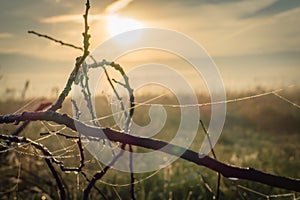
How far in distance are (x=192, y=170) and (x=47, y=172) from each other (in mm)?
1370

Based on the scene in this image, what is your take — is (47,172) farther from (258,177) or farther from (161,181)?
(258,177)

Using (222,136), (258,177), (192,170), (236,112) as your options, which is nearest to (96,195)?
(192,170)

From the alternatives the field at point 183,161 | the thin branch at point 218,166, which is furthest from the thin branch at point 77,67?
the thin branch at point 218,166

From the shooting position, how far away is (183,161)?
4887 mm

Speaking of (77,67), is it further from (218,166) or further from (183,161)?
(183,161)

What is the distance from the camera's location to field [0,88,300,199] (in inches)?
119

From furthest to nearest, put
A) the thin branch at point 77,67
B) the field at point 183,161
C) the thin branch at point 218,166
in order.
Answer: the field at point 183,161
the thin branch at point 77,67
the thin branch at point 218,166

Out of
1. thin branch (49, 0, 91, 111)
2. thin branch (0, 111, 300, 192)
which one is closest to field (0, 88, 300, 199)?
thin branch (49, 0, 91, 111)

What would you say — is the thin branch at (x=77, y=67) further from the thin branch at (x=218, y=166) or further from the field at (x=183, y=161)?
the thin branch at (x=218, y=166)

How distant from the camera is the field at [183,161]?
3.01 meters

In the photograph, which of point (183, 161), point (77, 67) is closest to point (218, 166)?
point (77, 67)

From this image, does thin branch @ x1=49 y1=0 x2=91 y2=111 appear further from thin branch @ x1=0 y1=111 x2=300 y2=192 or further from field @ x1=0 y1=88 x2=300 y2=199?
thin branch @ x1=0 y1=111 x2=300 y2=192

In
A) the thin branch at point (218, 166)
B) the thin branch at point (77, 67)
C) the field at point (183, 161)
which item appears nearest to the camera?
the thin branch at point (218, 166)

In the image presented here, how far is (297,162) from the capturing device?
5.15 meters
